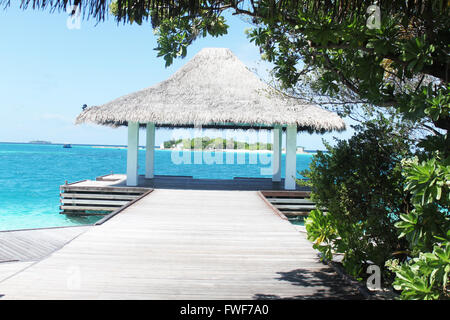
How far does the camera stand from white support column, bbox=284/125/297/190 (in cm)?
954

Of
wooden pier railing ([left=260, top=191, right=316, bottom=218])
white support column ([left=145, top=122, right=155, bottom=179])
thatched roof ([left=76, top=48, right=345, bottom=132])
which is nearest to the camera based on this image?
wooden pier railing ([left=260, top=191, right=316, bottom=218])

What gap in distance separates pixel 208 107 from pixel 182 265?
21.6 feet

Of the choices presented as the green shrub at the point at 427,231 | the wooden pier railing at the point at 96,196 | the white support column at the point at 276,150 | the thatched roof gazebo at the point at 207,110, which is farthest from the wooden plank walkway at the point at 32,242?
the white support column at the point at 276,150

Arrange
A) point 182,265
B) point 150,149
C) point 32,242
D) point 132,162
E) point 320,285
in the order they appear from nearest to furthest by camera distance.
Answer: point 320,285
point 182,265
point 32,242
point 132,162
point 150,149

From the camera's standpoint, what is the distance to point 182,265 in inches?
139

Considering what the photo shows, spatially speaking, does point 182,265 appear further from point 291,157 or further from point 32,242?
point 291,157

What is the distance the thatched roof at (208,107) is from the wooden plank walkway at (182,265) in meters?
4.09

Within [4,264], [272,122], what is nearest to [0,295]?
[4,264]

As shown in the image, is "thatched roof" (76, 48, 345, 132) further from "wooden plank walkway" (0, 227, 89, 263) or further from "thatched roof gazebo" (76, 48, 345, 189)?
"wooden plank walkway" (0, 227, 89, 263)

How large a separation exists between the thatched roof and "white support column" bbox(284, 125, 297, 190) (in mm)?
455

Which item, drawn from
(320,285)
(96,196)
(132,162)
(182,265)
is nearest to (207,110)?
(132,162)

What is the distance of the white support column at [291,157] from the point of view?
9539 mm

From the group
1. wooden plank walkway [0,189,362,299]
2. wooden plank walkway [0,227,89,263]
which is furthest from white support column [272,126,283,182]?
wooden plank walkway [0,227,89,263]
